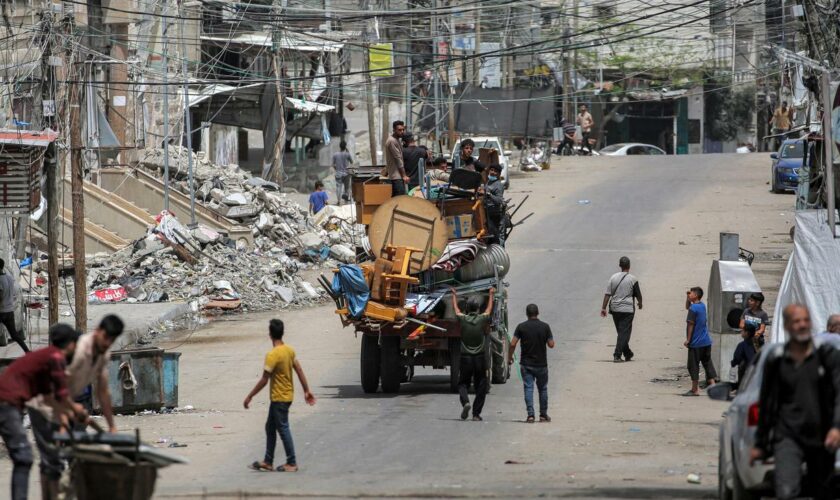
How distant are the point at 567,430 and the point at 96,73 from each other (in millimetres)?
25855

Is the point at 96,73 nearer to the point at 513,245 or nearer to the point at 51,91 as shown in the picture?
the point at 513,245

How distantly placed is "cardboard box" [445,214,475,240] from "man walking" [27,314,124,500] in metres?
9.02

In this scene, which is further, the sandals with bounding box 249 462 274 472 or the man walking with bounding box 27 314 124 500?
the sandals with bounding box 249 462 274 472

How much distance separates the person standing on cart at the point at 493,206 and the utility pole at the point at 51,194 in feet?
21.0

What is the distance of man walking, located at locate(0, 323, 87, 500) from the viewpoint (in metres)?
9.60

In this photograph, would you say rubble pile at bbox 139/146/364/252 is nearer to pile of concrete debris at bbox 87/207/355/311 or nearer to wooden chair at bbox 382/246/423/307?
pile of concrete debris at bbox 87/207/355/311

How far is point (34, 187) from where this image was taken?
73.8 feet

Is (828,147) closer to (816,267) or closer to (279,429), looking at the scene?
(816,267)

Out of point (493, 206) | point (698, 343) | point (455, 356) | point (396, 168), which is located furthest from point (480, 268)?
point (698, 343)

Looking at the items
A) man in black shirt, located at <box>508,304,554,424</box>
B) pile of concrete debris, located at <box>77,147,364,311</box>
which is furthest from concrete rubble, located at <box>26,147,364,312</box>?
man in black shirt, located at <box>508,304,554,424</box>

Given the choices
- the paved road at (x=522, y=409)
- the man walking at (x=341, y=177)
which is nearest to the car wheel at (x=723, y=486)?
the paved road at (x=522, y=409)

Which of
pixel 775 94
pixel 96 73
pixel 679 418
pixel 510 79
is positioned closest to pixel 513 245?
pixel 96 73

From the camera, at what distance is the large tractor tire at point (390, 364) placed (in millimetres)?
18250

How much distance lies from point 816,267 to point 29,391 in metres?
10.1
